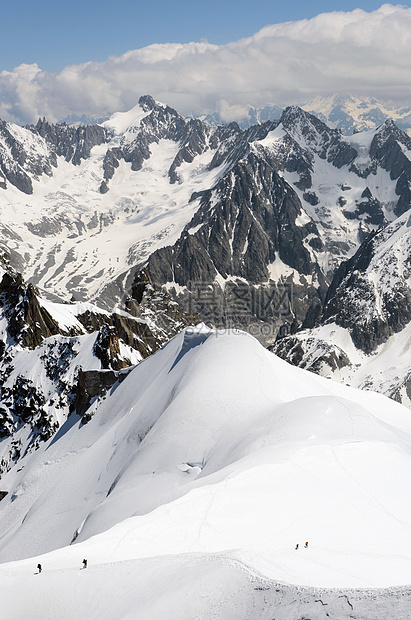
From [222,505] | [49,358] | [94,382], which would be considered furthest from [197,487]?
[49,358]

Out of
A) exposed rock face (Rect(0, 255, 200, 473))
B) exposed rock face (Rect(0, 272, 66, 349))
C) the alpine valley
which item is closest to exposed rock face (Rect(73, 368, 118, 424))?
exposed rock face (Rect(0, 255, 200, 473))

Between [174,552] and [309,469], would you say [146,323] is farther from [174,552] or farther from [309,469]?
[174,552]

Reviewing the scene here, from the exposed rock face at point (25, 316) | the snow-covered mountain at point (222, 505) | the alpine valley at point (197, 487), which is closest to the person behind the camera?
the snow-covered mountain at point (222, 505)

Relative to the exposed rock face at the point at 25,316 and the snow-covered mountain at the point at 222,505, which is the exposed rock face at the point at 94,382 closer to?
the snow-covered mountain at the point at 222,505

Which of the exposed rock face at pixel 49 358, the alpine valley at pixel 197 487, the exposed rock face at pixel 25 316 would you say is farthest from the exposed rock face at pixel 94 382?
the exposed rock face at pixel 25 316

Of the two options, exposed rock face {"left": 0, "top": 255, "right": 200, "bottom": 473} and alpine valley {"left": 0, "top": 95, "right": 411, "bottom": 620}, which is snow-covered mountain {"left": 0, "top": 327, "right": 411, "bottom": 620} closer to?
alpine valley {"left": 0, "top": 95, "right": 411, "bottom": 620}

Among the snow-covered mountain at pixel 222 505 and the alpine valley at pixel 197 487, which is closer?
the snow-covered mountain at pixel 222 505

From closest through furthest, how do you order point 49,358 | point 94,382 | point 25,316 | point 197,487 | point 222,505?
point 222,505 < point 197,487 < point 94,382 < point 49,358 < point 25,316

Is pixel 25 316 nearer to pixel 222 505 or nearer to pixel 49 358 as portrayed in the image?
pixel 49 358
